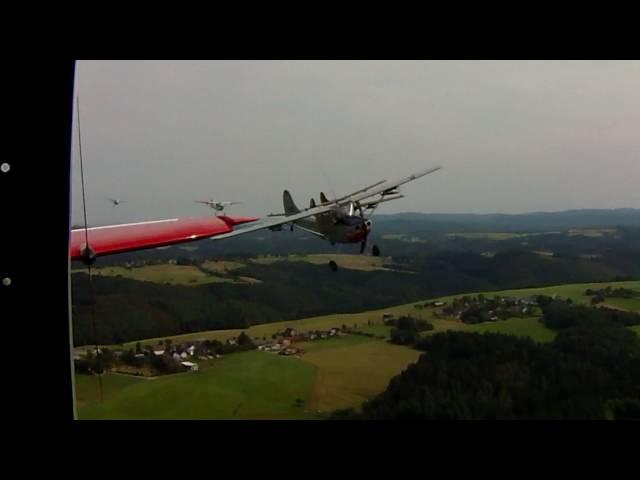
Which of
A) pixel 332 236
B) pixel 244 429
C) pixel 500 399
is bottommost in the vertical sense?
pixel 500 399

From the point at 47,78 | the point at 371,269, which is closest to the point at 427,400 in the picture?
the point at 371,269

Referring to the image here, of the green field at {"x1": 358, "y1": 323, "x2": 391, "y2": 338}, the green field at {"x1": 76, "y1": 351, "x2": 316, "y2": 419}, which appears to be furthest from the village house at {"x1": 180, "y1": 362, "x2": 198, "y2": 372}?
the green field at {"x1": 358, "y1": 323, "x2": 391, "y2": 338}

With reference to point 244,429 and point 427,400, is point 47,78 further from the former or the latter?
point 427,400

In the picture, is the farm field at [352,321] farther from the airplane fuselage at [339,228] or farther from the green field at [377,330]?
the airplane fuselage at [339,228]

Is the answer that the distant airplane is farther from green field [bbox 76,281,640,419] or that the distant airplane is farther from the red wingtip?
green field [bbox 76,281,640,419]

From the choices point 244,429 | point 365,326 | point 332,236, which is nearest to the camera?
point 244,429

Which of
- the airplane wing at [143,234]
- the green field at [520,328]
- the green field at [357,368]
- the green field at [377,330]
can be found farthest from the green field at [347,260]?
the airplane wing at [143,234]

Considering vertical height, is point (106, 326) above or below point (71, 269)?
below

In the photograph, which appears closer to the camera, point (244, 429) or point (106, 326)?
point (244, 429)
